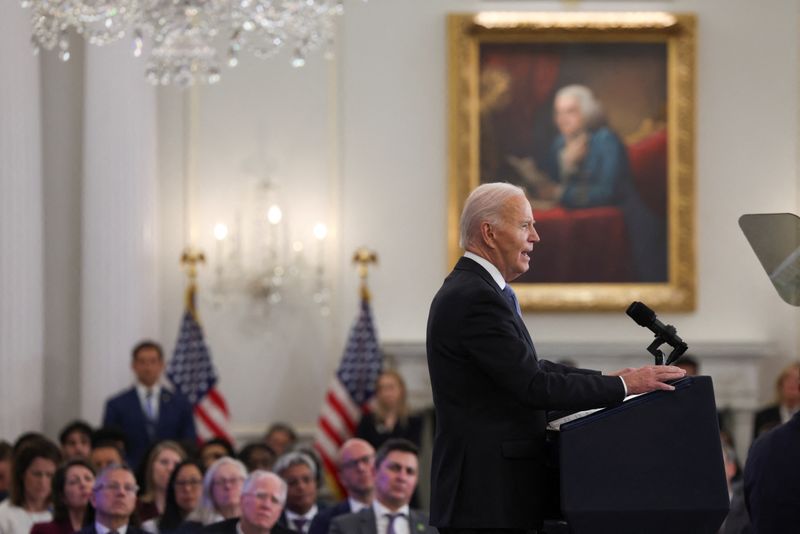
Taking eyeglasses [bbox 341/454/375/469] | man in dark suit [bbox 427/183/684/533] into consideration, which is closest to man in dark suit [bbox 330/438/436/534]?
eyeglasses [bbox 341/454/375/469]

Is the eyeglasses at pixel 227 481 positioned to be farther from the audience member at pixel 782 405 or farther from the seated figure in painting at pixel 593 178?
the seated figure in painting at pixel 593 178

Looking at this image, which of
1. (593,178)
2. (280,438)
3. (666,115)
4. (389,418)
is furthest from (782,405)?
(280,438)

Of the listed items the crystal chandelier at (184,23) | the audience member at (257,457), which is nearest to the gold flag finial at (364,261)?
the crystal chandelier at (184,23)

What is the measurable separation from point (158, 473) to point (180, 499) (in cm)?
81

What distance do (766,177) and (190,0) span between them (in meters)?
5.98

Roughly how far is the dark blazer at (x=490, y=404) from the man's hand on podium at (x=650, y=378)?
0.04 m

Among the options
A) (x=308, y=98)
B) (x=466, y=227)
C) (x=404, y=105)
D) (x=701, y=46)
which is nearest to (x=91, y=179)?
(x=308, y=98)

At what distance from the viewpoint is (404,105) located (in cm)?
1298

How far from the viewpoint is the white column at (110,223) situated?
12.3 m

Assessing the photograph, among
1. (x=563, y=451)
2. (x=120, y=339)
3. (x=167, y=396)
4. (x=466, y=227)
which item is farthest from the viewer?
(x=120, y=339)

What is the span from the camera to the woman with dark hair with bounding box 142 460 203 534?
806cm

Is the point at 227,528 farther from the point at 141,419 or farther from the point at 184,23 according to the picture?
the point at 141,419

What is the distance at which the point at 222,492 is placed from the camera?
7801 mm

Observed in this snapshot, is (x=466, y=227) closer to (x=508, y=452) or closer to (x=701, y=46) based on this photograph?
(x=508, y=452)
